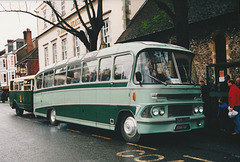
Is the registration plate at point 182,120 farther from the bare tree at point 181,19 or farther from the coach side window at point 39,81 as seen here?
the coach side window at point 39,81

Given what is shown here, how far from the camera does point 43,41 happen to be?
35562mm

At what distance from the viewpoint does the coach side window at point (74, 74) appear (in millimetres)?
10240

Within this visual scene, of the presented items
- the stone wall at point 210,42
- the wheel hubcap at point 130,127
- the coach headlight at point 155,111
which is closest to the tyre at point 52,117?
the wheel hubcap at point 130,127

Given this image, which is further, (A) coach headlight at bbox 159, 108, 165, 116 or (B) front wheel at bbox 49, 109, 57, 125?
(B) front wheel at bbox 49, 109, 57, 125

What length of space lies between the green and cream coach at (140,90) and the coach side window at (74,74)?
26 cm

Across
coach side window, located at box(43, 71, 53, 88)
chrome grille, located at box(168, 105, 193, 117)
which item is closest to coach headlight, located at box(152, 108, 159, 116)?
chrome grille, located at box(168, 105, 193, 117)

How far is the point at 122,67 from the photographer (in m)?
7.98

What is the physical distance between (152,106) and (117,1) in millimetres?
16050

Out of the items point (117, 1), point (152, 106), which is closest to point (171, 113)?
point (152, 106)

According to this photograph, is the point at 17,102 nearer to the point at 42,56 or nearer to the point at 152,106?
the point at 152,106

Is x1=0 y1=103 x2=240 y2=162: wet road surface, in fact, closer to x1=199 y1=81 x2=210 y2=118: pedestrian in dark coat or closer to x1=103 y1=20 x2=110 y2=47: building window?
Result: x1=199 y1=81 x2=210 y2=118: pedestrian in dark coat

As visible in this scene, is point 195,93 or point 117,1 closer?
point 195,93

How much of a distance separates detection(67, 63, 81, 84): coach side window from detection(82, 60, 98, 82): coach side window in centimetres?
40

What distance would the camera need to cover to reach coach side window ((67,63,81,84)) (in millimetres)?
10240
